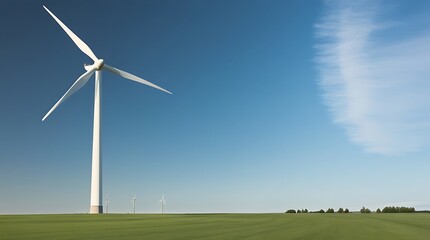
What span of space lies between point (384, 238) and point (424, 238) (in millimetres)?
3375

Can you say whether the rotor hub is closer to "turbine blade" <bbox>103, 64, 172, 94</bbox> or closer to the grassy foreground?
"turbine blade" <bbox>103, 64, 172, 94</bbox>

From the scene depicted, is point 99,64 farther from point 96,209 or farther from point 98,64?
point 96,209

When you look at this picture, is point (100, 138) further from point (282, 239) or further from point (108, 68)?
point (282, 239)

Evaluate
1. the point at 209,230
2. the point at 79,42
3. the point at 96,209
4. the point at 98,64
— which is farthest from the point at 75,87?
the point at 209,230

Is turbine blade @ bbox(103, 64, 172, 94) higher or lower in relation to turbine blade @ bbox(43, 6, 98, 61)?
lower

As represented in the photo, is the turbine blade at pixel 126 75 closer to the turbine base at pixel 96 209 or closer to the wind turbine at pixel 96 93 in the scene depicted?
the wind turbine at pixel 96 93

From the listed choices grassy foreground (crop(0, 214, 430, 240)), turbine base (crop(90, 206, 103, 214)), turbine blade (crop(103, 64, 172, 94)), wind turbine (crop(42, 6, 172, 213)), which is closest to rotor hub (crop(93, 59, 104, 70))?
wind turbine (crop(42, 6, 172, 213))

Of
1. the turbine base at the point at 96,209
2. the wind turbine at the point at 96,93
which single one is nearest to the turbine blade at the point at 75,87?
the wind turbine at the point at 96,93

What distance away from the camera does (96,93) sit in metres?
94.9

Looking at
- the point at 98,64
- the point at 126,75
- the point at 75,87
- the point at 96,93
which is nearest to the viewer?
the point at 75,87

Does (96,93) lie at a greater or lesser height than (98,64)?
lesser

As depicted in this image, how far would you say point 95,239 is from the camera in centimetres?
2825

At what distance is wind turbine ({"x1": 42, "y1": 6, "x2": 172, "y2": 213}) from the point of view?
8888 centimetres

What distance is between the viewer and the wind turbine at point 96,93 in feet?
292
